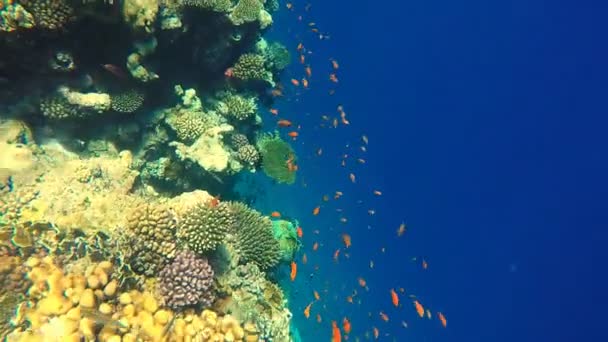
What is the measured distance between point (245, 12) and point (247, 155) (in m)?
2.77

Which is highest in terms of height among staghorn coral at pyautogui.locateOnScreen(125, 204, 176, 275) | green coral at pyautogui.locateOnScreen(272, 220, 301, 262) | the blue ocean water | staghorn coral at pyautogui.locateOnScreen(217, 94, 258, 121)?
staghorn coral at pyautogui.locateOnScreen(125, 204, 176, 275)

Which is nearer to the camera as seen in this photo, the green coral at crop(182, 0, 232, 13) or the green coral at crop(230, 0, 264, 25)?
the green coral at crop(182, 0, 232, 13)

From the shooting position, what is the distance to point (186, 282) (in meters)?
4.59

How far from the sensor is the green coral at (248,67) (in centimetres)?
906

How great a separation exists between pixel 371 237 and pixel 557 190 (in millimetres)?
56047

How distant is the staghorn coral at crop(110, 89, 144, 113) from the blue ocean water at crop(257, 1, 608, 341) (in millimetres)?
62593

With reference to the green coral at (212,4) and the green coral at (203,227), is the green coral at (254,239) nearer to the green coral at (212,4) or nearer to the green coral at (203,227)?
the green coral at (203,227)

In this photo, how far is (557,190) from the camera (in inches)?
3514

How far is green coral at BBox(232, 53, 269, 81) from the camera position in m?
9.06

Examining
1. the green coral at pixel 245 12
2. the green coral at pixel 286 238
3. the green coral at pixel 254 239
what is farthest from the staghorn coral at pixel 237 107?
the green coral at pixel 254 239

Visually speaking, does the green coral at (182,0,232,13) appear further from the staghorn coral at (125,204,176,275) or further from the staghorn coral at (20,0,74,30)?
the staghorn coral at (125,204,176,275)

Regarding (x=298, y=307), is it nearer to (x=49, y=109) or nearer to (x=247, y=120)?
(x=247, y=120)

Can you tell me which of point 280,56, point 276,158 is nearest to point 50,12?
point 276,158

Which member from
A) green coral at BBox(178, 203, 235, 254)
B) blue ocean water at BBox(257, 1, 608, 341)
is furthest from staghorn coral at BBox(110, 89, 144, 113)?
blue ocean water at BBox(257, 1, 608, 341)
